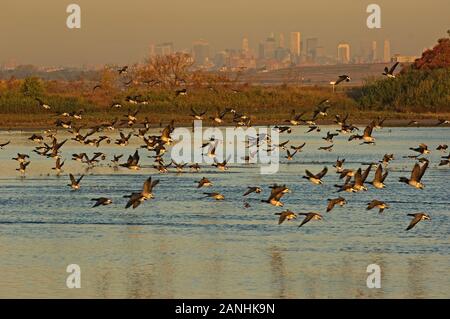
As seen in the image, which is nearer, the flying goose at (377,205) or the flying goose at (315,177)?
the flying goose at (377,205)

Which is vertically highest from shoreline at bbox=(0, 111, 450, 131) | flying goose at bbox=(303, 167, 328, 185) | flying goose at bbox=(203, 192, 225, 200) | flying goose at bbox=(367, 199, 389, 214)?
flying goose at bbox=(303, 167, 328, 185)

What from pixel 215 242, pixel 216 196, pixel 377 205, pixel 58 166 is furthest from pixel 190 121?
pixel 215 242

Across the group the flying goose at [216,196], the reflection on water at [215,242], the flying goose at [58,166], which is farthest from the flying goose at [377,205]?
the flying goose at [58,166]

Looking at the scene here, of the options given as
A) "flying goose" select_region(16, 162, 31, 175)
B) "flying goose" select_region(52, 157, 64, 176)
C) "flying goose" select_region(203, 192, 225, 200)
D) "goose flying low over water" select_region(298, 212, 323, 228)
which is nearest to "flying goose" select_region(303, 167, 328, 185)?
"goose flying low over water" select_region(298, 212, 323, 228)

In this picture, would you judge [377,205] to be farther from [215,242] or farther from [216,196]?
[216,196]

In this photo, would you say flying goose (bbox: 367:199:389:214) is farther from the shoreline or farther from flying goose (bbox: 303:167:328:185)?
the shoreline

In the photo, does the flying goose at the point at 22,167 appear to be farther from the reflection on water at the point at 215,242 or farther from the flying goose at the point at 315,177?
the flying goose at the point at 315,177

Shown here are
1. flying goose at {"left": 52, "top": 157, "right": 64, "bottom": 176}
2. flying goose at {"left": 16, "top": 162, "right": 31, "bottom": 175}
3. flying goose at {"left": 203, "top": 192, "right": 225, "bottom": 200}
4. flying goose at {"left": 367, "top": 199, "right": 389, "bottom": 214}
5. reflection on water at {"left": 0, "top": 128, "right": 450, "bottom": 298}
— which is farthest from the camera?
flying goose at {"left": 16, "top": 162, "right": 31, "bottom": 175}

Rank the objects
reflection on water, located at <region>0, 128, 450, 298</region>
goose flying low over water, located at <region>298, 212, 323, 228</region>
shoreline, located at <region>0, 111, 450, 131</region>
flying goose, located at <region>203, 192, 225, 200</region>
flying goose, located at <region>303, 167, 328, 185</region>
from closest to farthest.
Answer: reflection on water, located at <region>0, 128, 450, 298</region> → goose flying low over water, located at <region>298, 212, 323, 228</region> → flying goose, located at <region>303, 167, 328, 185</region> → flying goose, located at <region>203, 192, 225, 200</region> → shoreline, located at <region>0, 111, 450, 131</region>
